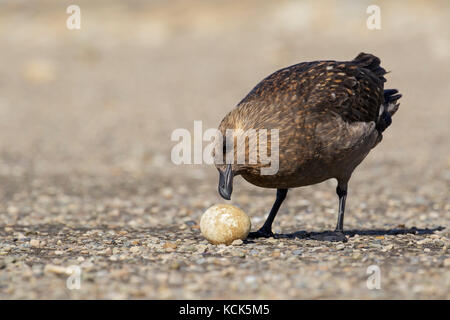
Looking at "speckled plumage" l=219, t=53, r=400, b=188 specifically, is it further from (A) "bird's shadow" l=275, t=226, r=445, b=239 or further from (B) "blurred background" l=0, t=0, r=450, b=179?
(B) "blurred background" l=0, t=0, r=450, b=179

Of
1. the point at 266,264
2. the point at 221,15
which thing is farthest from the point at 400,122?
the point at 221,15

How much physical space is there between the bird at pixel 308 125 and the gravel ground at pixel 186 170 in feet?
2.34

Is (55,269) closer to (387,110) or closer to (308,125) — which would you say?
(308,125)

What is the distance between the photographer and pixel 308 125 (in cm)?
640

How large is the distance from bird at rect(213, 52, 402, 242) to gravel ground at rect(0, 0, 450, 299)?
0.71 meters

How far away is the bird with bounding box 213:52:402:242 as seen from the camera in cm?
616

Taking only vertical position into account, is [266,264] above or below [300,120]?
below

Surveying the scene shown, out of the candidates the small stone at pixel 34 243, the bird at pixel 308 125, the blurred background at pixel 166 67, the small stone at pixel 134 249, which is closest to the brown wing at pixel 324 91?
the bird at pixel 308 125

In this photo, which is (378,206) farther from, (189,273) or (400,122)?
(400,122)

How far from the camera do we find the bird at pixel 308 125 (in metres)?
6.16

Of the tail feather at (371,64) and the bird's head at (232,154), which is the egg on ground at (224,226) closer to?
the bird's head at (232,154)
